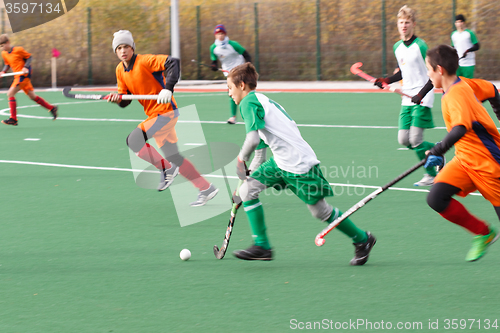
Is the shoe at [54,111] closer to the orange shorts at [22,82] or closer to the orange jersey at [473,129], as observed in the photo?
the orange shorts at [22,82]

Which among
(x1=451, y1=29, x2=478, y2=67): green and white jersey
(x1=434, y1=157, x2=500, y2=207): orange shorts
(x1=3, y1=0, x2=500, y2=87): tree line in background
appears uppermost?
(x1=434, y1=157, x2=500, y2=207): orange shorts

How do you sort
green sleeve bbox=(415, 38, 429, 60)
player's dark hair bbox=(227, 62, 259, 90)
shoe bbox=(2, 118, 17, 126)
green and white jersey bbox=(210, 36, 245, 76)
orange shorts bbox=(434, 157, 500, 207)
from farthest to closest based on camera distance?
green and white jersey bbox=(210, 36, 245, 76), shoe bbox=(2, 118, 17, 126), green sleeve bbox=(415, 38, 429, 60), player's dark hair bbox=(227, 62, 259, 90), orange shorts bbox=(434, 157, 500, 207)

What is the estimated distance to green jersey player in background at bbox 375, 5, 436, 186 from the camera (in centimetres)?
789

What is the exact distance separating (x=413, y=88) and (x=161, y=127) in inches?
117

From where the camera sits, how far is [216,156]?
34.3 feet

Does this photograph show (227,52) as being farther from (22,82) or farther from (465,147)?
(465,147)

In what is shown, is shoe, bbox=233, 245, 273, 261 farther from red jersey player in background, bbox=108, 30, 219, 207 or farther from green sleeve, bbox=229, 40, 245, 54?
green sleeve, bbox=229, 40, 245, 54

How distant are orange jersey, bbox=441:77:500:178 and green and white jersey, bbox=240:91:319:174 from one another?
1010mm

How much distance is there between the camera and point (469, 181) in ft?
15.8

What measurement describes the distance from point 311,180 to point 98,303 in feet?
5.51

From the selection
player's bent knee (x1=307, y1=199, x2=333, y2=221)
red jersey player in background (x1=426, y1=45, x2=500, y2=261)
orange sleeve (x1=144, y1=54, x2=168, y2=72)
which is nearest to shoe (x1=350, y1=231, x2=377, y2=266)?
player's bent knee (x1=307, y1=199, x2=333, y2=221)

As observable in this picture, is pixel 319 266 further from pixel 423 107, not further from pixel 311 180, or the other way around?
pixel 423 107

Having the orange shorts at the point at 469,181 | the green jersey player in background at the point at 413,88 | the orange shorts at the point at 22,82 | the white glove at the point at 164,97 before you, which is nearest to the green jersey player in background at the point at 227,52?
the orange shorts at the point at 22,82

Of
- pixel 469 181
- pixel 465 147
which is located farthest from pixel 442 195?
pixel 465 147
